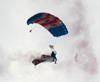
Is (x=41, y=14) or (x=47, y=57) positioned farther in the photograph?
(x=47, y=57)

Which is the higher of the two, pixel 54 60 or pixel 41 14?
pixel 41 14

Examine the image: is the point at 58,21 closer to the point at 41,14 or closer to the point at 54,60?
the point at 41,14

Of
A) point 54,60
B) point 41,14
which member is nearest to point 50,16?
point 41,14

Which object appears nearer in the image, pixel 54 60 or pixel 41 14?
pixel 41 14

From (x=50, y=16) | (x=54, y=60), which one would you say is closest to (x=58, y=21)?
(x=50, y=16)

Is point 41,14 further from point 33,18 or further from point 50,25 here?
point 50,25

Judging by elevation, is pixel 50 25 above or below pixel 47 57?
above
